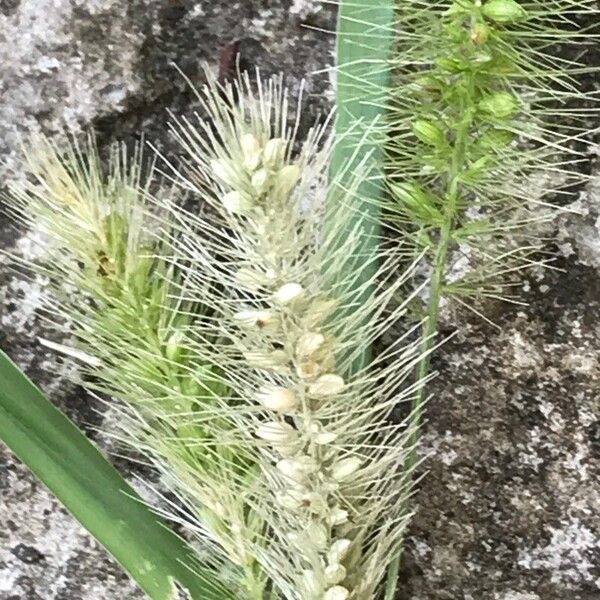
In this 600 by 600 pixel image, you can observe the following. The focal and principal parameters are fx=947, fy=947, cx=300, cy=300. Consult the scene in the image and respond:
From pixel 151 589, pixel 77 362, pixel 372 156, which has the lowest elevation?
pixel 151 589

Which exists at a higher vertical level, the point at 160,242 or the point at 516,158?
the point at 516,158

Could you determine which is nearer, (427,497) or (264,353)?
(264,353)

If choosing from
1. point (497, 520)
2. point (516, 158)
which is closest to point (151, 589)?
point (497, 520)

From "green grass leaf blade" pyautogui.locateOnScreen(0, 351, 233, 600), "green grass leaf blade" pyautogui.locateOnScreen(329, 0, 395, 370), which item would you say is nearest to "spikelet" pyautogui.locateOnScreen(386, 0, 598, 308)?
"green grass leaf blade" pyautogui.locateOnScreen(329, 0, 395, 370)

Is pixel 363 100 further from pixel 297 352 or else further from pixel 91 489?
pixel 91 489

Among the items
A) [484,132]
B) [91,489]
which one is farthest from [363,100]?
[91,489]

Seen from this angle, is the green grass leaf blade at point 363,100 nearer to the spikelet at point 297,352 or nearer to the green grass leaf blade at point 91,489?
the spikelet at point 297,352

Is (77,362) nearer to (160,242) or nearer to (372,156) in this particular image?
(160,242)

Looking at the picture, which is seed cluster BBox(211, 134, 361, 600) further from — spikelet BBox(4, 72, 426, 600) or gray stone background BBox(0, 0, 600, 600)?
gray stone background BBox(0, 0, 600, 600)
